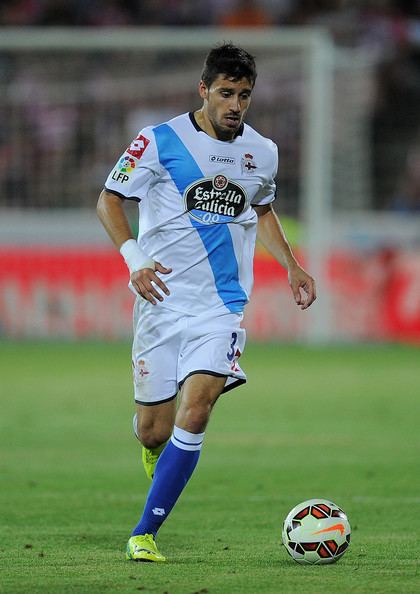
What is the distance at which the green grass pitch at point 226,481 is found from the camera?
581cm

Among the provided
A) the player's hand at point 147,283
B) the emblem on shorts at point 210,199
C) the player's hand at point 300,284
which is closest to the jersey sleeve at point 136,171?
the emblem on shorts at point 210,199

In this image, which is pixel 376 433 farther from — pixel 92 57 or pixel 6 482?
pixel 92 57

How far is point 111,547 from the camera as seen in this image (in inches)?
259

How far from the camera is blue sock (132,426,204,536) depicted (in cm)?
629

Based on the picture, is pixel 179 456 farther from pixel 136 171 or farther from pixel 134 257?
pixel 136 171

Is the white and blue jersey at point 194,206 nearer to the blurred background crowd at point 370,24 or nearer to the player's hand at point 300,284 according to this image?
the player's hand at point 300,284

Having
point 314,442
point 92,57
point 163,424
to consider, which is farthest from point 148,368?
point 92,57

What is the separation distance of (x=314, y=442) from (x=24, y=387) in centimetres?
510

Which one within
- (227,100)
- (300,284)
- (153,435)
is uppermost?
(227,100)

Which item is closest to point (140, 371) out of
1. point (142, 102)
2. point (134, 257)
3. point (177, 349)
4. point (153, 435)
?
point (177, 349)

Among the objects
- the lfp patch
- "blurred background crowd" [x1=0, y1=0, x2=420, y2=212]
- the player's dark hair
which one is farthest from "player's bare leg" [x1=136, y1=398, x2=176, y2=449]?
"blurred background crowd" [x1=0, y1=0, x2=420, y2=212]

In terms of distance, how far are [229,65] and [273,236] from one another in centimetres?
106

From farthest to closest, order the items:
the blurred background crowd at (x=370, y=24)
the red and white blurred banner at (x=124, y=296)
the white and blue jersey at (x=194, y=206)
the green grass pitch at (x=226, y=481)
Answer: the blurred background crowd at (x=370, y=24) → the red and white blurred banner at (x=124, y=296) → the white and blue jersey at (x=194, y=206) → the green grass pitch at (x=226, y=481)

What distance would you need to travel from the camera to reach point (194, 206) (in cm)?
667
